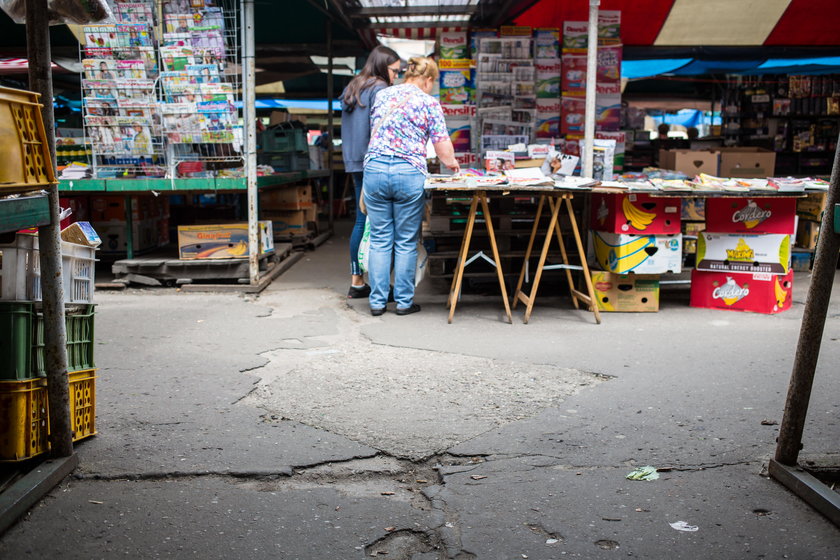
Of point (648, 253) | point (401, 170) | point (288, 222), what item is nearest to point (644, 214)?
point (648, 253)

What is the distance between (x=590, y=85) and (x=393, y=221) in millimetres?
1912

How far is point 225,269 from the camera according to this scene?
24.1 ft

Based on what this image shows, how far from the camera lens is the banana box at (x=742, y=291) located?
604 cm

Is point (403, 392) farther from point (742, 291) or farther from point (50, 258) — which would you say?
point (742, 291)

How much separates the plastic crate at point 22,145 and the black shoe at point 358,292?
4160 millimetres

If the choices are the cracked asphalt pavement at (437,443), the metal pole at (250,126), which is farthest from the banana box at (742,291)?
the metal pole at (250,126)

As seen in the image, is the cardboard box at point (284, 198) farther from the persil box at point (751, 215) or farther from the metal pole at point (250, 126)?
the persil box at point (751, 215)

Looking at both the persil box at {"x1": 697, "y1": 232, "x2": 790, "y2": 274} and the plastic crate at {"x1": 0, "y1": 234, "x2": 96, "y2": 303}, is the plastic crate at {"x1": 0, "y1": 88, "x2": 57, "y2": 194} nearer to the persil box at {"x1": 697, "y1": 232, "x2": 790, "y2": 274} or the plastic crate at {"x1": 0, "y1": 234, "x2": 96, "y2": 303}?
the plastic crate at {"x1": 0, "y1": 234, "x2": 96, "y2": 303}

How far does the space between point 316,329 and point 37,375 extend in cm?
275

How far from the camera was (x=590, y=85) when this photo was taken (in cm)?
615

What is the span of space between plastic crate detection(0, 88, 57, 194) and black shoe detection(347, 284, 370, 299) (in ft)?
13.6

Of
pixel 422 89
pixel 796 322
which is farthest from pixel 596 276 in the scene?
pixel 422 89

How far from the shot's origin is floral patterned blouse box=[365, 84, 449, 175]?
5.79 metres

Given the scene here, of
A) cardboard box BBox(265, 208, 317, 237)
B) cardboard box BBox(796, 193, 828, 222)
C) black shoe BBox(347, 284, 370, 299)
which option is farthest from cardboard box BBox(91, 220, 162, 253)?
cardboard box BBox(796, 193, 828, 222)
